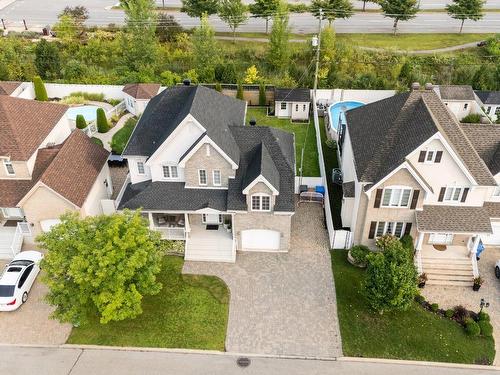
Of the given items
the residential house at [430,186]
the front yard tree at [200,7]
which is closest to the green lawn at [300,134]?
the residential house at [430,186]

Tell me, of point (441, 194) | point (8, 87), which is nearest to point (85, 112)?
point (8, 87)

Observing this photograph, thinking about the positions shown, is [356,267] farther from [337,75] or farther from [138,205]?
[337,75]

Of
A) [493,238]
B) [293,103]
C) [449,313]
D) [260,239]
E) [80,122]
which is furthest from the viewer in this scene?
[293,103]

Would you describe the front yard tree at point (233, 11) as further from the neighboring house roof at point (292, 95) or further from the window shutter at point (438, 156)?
the window shutter at point (438, 156)

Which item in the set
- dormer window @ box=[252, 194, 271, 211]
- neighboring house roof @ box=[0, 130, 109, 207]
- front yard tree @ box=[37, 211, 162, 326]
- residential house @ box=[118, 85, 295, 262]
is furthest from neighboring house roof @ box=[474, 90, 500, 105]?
front yard tree @ box=[37, 211, 162, 326]

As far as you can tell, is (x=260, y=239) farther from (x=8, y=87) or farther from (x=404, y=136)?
(x=8, y=87)

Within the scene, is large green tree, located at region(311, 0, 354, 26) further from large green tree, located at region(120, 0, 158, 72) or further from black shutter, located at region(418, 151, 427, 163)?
black shutter, located at region(418, 151, 427, 163)
